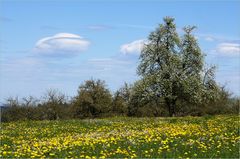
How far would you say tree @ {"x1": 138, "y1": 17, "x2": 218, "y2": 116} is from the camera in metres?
46.6

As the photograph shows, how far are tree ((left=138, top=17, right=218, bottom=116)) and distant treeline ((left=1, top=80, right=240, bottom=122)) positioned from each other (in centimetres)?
172

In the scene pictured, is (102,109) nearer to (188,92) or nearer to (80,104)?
(80,104)

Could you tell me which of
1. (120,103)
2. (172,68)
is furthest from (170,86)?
(120,103)

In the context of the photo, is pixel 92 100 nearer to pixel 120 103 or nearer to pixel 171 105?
pixel 120 103

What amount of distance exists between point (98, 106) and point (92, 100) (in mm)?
1063

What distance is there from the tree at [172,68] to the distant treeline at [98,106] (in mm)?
1718

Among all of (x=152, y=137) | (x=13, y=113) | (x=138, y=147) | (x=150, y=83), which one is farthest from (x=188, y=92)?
(x=138, y=147)

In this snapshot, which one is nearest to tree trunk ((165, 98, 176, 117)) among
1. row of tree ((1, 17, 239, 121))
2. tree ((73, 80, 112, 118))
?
row of tree ((1, 17, 239, 121))

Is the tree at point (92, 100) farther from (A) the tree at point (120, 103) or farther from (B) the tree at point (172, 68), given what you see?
(B) the tree at point (172, 68)

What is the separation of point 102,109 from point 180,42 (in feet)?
43.2

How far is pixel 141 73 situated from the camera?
47750 millimetres

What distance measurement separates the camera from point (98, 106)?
172 feet

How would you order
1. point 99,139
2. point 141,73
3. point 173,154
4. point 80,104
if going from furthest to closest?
1. point 80,104
2. point 141,73
3. point 99,139
4. point 173,154

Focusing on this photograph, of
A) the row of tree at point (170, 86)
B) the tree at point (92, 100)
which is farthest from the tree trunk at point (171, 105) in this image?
the tree at point (92, 100)
